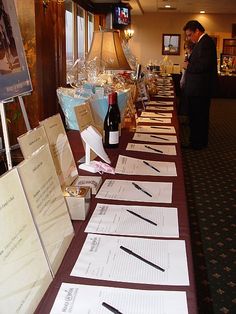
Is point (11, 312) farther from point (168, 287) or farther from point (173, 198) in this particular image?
point (173, 198)

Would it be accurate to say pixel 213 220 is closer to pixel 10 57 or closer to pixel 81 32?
pixel 10 57

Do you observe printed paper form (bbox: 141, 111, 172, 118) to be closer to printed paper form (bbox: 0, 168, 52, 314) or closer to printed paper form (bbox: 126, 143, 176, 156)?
printed paper form (bbox: 126, 143, 176, 156)

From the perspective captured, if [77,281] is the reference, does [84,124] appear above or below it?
above

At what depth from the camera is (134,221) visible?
1138mm

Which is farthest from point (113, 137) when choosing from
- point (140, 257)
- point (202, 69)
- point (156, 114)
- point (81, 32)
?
point (81, 32)

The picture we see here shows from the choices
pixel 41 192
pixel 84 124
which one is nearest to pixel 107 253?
pixel 41 192

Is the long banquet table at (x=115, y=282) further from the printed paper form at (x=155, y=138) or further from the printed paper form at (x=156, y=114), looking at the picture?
the printed paper form at (x=156, y=114)

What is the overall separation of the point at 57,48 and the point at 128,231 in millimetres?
4989

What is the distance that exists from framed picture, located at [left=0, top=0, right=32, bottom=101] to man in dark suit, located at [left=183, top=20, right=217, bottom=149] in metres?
3.06

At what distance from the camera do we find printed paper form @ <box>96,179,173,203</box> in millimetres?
1331

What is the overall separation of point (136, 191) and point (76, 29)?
25.5 ft

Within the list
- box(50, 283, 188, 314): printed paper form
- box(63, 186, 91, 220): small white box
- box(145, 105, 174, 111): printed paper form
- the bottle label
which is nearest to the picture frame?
box(145, 105, 174, 111): printed paper form

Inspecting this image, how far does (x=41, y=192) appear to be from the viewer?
0.85 metres

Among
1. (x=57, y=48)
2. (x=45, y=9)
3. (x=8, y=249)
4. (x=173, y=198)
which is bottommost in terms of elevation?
(x=173, y=198)
